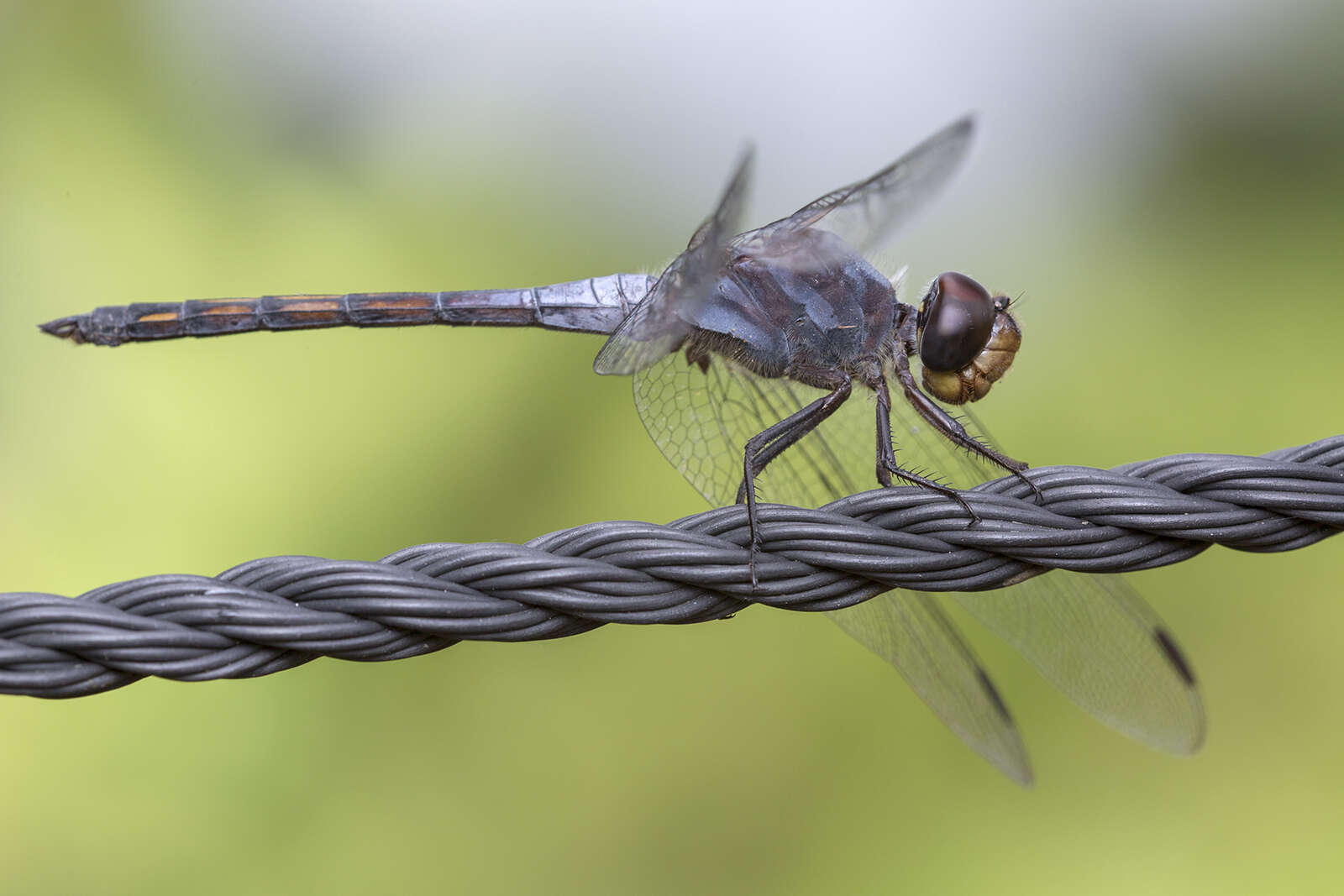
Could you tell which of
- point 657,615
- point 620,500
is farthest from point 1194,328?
point 657,615

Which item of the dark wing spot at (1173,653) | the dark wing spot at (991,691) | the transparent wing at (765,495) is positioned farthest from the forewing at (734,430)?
the dark wing spot at (1173,653)

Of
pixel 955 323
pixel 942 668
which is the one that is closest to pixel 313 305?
pixel 955 323

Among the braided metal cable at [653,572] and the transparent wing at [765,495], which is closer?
the braided metal cable at [653,572]

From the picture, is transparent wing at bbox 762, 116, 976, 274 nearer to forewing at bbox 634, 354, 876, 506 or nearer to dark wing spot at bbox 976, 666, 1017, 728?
forewing at bbox 634, 354, 876, 506

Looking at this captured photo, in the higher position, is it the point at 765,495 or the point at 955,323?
the point at 955,323

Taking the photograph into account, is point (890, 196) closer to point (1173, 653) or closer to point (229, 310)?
point (1173, 653)

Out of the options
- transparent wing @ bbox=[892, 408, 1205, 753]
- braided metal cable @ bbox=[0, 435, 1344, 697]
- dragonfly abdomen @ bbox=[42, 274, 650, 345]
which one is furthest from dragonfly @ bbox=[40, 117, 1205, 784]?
braided metal cable @ bbox=[0, 435, 1344, 697]

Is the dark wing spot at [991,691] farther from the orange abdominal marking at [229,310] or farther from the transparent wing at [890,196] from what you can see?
the orange abdominal marking at [229,310]
